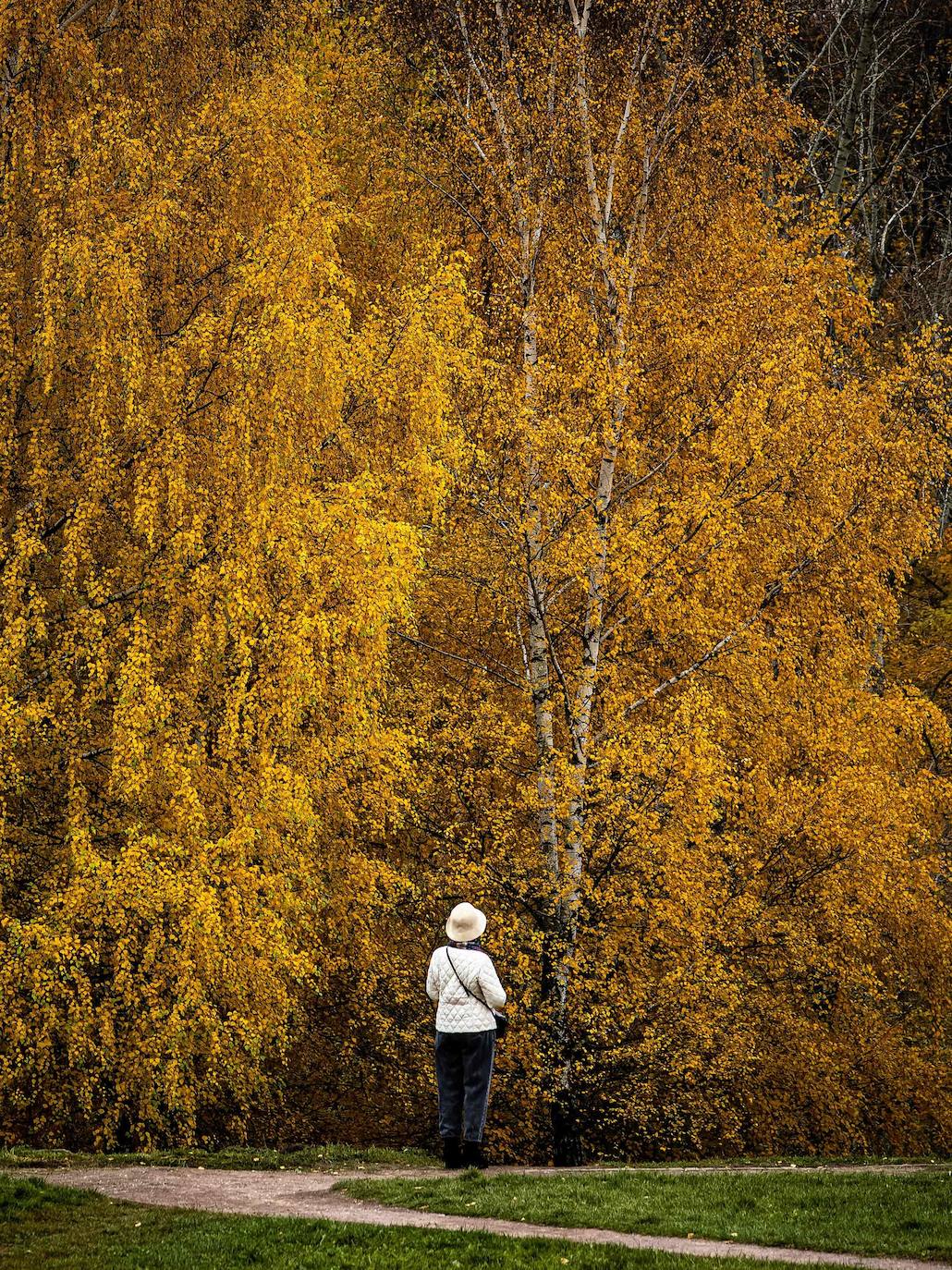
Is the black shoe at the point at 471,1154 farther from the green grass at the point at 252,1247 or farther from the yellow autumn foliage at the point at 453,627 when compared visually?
the green grass at the point at 252,1247

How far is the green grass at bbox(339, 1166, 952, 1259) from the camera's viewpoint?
7.57m

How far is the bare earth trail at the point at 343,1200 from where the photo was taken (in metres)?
7.22

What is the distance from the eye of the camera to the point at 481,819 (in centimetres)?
1591

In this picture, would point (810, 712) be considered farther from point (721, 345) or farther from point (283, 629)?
point (283, 629)

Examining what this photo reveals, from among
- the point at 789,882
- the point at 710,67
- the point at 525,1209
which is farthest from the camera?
the point at 710,67

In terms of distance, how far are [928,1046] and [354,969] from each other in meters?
6.48

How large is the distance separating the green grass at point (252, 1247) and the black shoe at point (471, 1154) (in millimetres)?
2495

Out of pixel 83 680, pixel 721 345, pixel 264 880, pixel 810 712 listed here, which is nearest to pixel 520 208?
pixel 721 345

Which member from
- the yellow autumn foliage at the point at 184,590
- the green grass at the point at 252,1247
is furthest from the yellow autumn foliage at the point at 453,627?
the green grass at the point at 252,1247

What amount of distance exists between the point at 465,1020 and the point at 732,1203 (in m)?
2.20

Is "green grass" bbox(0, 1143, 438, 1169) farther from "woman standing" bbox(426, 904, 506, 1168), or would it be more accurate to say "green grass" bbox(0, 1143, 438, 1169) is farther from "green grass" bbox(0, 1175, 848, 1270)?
"green grass" bbox(0, 1175, 848, 1270)

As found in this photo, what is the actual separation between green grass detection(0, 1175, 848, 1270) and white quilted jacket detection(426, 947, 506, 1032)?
2.22 meters

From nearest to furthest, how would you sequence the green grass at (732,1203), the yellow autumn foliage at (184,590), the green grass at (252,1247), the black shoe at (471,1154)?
the green grass at (252,1247) < the green grass at (732,1203) < the black shoe at (471,1154) < the yellow autumn foliage at (184,590)

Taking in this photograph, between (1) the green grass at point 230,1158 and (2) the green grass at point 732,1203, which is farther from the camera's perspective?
(1) the green grass at point 230,1158
